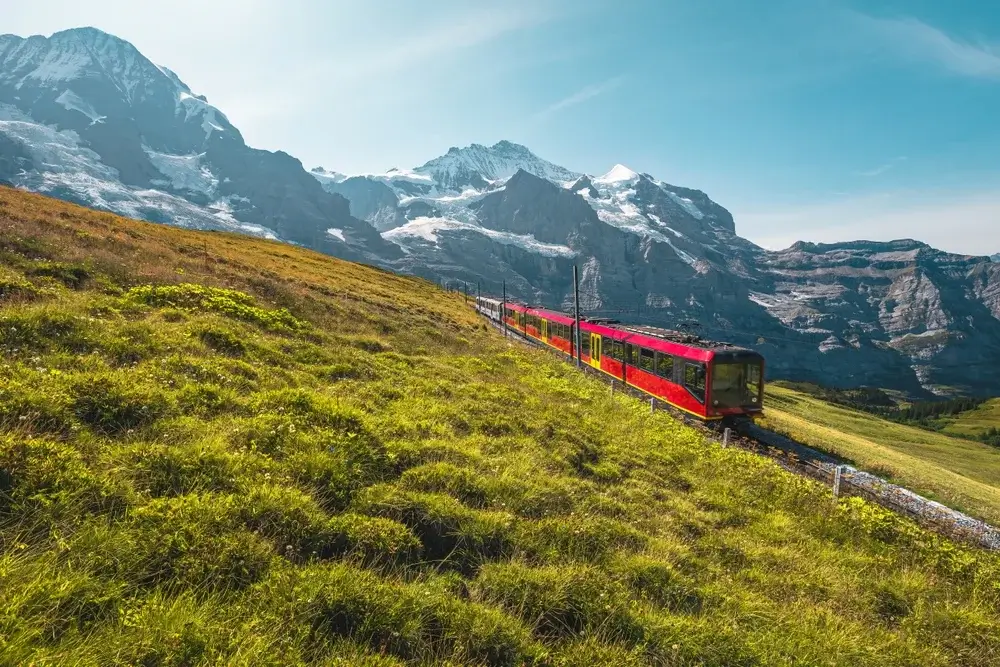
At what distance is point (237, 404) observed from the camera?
27.0ft

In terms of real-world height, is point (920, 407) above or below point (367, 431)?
below

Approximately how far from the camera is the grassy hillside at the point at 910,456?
18.8m

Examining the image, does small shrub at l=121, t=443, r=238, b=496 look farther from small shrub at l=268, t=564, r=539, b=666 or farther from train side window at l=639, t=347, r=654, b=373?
train side window at l=639, t=347, r=654, b=373

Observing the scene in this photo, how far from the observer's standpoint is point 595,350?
32844mm

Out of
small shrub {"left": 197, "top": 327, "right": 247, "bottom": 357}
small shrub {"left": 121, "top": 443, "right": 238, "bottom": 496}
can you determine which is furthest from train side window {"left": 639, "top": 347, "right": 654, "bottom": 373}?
small shrub {"left": 121, "top": 443, "right": 238, "bottom": 496}

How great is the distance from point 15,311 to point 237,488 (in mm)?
7062

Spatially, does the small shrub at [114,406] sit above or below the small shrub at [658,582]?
above

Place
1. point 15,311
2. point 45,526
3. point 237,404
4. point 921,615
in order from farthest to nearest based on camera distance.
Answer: point 15,311 → point 237,404 → point 921,615 → point 45,526

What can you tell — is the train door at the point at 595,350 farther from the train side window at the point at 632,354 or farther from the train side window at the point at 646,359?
the train side window at the point at 646,359

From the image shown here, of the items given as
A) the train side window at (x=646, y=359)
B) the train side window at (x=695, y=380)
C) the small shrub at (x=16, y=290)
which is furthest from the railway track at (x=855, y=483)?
the small shrub at (x=16, y=290)

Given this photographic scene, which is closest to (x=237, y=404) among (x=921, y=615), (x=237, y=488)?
(x=237, y=488)

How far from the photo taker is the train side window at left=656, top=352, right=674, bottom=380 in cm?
2261

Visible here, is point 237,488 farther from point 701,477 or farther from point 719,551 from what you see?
point 701,477

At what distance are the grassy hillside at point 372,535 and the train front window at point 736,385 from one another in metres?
8.74
